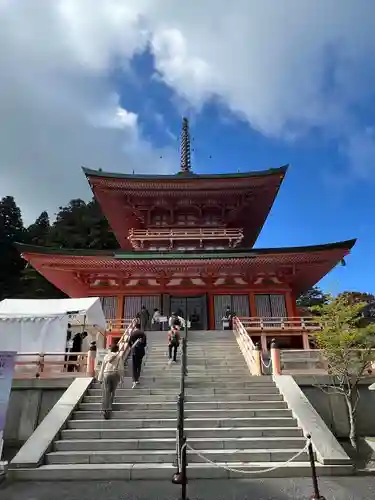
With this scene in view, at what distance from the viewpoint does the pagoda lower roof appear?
18.7 meters

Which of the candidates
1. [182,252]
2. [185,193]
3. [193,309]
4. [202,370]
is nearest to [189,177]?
[185,193]

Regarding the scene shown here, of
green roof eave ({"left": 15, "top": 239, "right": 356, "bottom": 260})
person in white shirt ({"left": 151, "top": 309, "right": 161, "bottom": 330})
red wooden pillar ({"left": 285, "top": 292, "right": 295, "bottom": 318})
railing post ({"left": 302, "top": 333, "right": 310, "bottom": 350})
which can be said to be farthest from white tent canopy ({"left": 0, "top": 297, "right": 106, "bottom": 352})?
red wooden pillar ({"left": 285, "top": 292, "right": 295, "bottom": 318})

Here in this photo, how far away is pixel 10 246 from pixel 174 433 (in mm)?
46828

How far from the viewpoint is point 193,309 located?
20.8m

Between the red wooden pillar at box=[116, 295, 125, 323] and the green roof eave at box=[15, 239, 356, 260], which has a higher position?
the green roof eave at box=[15, 239, 356, 260]

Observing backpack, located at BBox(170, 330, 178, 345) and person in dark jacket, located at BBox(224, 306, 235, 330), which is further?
person in dark jacket, located at BBox(224, 306, 235, 330)

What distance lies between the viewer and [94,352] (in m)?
11.3

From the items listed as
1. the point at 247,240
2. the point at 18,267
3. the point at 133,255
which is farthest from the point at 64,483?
the point at 18,267

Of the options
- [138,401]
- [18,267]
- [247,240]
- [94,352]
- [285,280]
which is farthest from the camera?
[18,267]

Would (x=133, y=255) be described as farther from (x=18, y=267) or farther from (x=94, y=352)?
(x=18, y=267)

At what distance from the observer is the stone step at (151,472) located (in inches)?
269

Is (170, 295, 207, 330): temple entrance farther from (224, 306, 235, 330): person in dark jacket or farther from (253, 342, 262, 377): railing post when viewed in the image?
(253, 342, 262, 377): railing post

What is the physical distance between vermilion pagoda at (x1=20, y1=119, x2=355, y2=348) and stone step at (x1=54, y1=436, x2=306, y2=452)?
8.34 m

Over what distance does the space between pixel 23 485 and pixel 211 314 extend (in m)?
14.6
